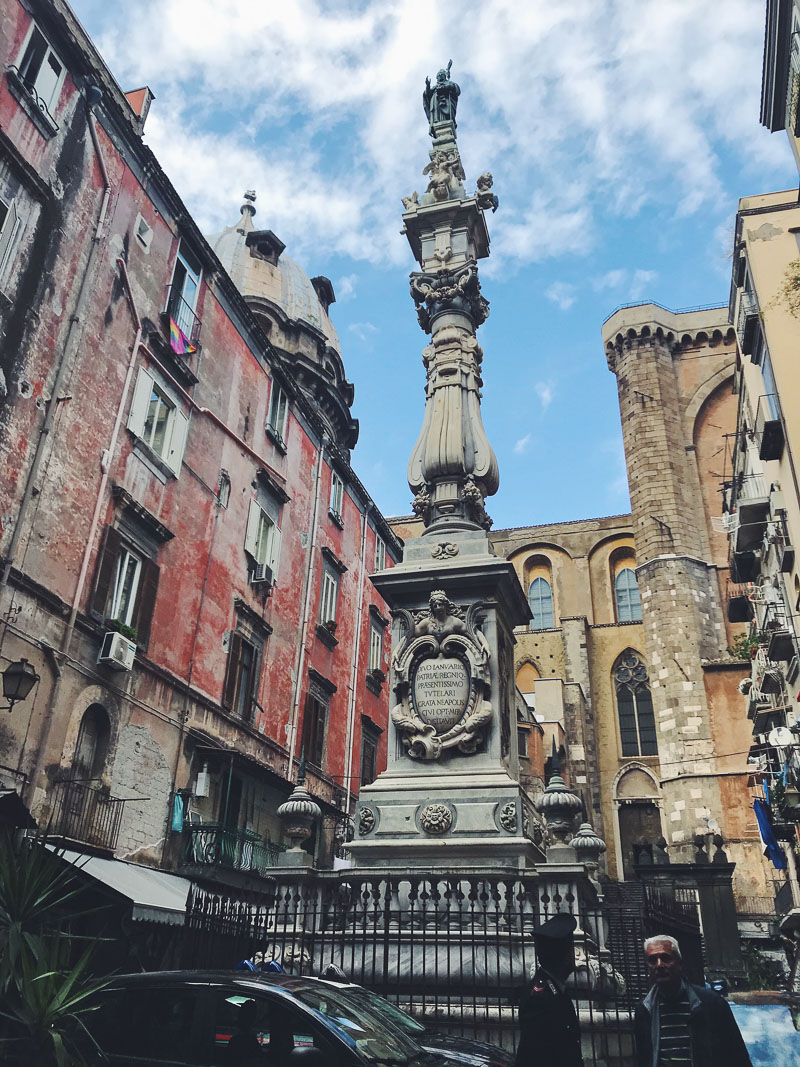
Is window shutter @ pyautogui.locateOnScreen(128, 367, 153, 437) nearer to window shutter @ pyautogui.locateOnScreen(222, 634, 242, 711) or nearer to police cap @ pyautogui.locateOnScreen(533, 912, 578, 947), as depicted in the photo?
window shutter @ pyautogui.locateOnScreen(222, 634, 242, 711)

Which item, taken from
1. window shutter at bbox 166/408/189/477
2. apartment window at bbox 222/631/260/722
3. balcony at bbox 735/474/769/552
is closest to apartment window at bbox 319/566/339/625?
apartment window at bbox 222/631/260/722

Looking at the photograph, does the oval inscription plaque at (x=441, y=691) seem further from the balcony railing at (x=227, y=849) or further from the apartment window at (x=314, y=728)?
the apartment window at (x=314, y=728)

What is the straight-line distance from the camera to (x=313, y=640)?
2459 cm

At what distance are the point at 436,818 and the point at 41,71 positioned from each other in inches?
567

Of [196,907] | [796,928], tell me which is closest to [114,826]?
[196,907]

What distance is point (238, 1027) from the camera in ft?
16.0

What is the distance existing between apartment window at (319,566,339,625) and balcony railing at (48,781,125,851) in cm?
1135

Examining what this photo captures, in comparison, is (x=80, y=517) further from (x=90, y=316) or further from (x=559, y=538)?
(x=559, y=538)

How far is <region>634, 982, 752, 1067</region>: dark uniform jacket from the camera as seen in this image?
3807mm

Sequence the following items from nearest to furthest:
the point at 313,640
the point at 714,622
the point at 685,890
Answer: the point at 685,890
the point at 313,640
the point at 714,622

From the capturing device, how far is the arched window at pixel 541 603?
4778 cm

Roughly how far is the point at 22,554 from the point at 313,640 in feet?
38.9

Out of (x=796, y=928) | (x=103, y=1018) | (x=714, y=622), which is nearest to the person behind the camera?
(x=103, y=1018)

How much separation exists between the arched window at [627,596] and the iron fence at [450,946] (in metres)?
38.6
